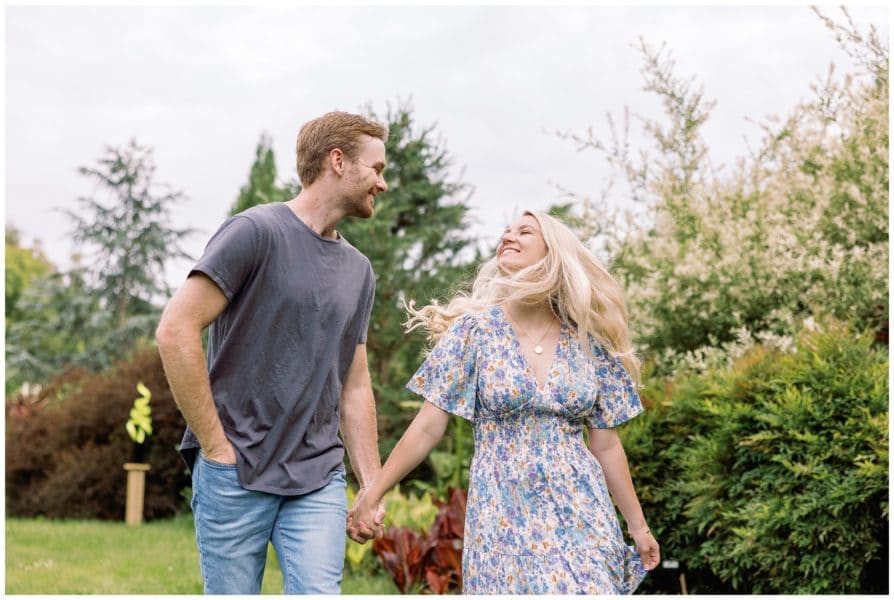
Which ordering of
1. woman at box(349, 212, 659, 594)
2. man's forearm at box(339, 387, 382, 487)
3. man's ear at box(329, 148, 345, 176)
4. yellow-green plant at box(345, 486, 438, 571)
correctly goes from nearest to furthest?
woman at box(349, 212, 659, 594)
man's ear at box(329, 148, 345, 176)
man's forearm at box(339, 387, 382, 487)
yellow-green plant at box(345, 486, 438, 571)

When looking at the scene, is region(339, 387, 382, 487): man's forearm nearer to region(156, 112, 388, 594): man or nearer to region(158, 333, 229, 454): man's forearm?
region(156, 112, 388, 594): man

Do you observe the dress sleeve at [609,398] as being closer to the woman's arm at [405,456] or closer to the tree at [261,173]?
the woman's arm at [405,456]

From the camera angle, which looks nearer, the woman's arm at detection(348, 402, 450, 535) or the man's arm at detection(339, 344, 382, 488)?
the woman's arm at detection(348, 402, 450, 535)

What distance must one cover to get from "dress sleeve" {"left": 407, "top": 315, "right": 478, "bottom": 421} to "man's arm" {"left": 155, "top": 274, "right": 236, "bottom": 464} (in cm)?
69

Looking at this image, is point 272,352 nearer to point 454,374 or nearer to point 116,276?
point 454,374

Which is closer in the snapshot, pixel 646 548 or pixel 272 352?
pixel 272 352

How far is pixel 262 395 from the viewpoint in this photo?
328 cm

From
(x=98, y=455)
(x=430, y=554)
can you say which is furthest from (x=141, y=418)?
(x=430, y=554)

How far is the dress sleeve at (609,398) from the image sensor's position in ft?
A: 11.6

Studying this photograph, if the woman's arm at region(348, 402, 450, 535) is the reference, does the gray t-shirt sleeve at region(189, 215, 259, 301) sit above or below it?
above

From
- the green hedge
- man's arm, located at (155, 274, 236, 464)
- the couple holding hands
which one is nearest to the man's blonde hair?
the couple holding hands

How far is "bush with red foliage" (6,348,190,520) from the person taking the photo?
12.0 m

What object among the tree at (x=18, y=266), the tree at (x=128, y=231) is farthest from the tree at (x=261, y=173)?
the tree at (x=18, y=266)

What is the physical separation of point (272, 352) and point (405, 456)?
0.57m
